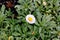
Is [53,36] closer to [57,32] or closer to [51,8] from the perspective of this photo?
[57,32]

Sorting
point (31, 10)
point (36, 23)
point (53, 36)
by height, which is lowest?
point (53, 36)

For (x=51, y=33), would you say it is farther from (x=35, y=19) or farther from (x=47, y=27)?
(x=35, y=19)

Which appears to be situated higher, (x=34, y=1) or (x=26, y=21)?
(x=34, y=1)

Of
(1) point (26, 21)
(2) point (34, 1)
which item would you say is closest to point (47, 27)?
(1) point (26, 21)

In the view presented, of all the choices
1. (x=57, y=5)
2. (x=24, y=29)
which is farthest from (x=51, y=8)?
(x=24, y=29)

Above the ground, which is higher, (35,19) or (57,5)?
(57,5)

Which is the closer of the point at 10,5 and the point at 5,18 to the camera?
the point at 5,18
